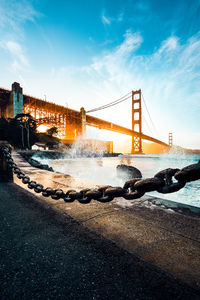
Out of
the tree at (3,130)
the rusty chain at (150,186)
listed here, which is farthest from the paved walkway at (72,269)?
the tree at (3,130)

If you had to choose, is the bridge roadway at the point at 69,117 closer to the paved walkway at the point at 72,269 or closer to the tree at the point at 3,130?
the tree at the point at 3,130

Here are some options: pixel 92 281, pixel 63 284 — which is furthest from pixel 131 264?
pixel 63 284

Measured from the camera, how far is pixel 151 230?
49.9 inches

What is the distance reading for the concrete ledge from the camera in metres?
0.92

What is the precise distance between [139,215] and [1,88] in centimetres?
3042

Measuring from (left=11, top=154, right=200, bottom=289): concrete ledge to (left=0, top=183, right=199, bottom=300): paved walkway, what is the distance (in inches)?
3.0

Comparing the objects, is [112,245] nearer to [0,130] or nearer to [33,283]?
[33,283]

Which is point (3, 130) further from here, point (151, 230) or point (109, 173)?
point (151, 230)

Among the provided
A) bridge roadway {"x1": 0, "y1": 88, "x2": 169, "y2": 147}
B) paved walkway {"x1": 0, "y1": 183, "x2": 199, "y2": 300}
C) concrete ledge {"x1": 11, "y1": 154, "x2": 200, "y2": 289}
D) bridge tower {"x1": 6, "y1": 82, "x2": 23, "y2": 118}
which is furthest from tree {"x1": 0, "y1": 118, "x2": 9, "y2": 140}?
bridge roadway {"x1": 0, "y1": 88, "x2": 169, "y2": 147}

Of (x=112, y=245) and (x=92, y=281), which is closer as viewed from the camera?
(x=92, y=281)

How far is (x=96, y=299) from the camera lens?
2.30 ft

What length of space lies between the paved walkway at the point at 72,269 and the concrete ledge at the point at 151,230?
3.0 inches

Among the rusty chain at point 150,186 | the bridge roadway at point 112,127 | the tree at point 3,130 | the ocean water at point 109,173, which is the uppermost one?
the bridge roadway at point 112,127

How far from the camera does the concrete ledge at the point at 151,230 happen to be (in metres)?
0.92
